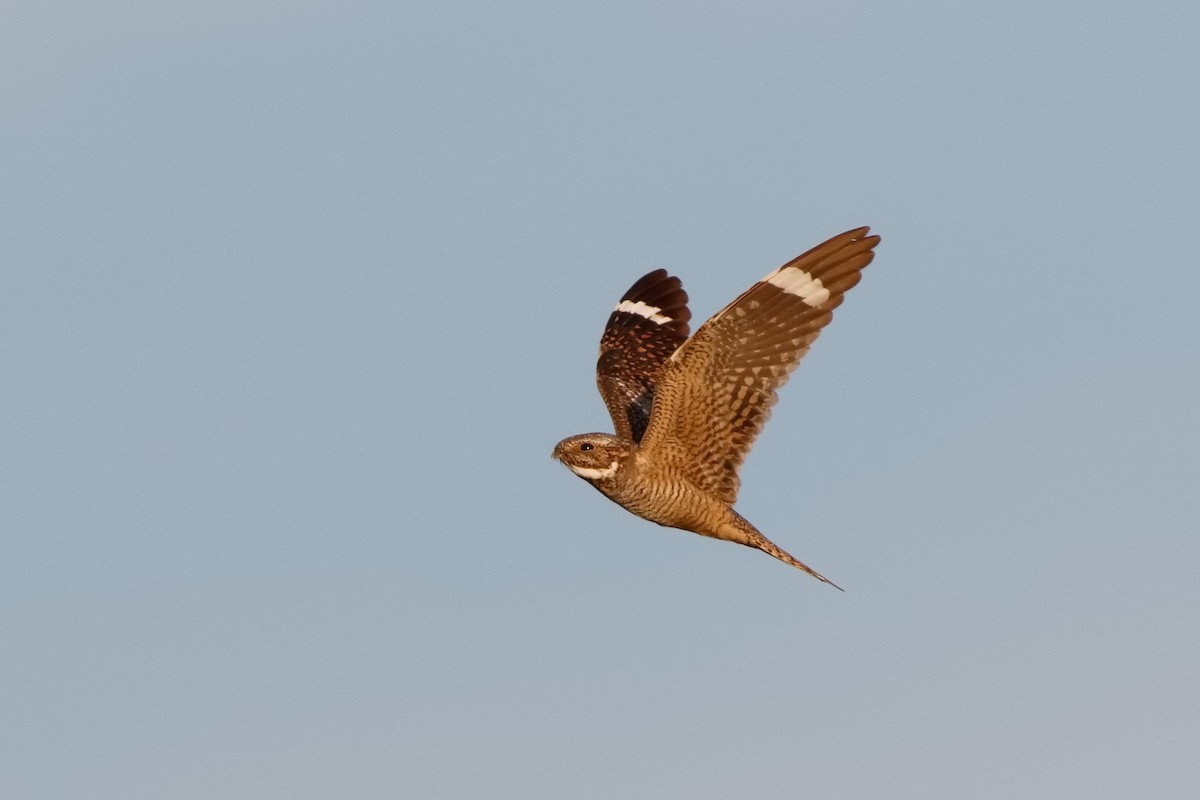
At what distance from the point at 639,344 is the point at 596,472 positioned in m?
4.70

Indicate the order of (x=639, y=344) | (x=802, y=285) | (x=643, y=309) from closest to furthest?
(x=802, y=285), (x=639, y=344), (x=643, y=309)

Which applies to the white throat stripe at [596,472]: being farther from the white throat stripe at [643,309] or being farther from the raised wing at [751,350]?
the white throat stripe at [643,309]

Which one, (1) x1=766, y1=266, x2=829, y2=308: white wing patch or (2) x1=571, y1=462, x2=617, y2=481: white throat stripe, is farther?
(2) x1=571, y1=462, x2=617, y2=481: white throat stripe

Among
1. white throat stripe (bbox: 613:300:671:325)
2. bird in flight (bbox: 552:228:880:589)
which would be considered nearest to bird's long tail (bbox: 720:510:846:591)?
bird in flight (bbox: 552:228:880:589)

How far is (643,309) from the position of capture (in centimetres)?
2228

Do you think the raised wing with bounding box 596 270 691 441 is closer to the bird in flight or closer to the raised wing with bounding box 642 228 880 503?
the bird in flight

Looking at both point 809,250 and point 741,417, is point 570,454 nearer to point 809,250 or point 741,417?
point 741,417

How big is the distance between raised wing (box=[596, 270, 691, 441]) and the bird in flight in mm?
2327

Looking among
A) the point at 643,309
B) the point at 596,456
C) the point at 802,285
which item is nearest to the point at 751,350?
the point at 802,285

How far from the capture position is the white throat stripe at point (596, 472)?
17094 mm

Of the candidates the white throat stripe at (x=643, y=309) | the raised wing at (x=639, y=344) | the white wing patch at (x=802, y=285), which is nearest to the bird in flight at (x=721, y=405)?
the white wing patch at (x=802, y=285)

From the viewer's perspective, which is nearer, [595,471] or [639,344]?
[595,471]

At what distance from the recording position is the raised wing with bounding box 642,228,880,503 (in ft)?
54.3

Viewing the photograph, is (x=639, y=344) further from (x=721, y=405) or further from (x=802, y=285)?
(x=802, y=285)
